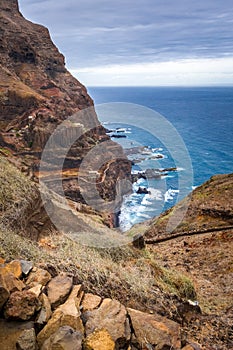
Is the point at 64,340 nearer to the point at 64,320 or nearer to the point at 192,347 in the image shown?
the point at 64,320

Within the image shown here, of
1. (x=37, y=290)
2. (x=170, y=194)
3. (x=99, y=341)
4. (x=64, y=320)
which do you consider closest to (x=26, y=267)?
(x=37, y=290)

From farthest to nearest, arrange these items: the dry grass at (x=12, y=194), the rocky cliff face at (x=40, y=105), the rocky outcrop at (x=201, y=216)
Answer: the rocky cliff face at (x=40, y=105) → the rocky outcrop at (x=201, y=216) → the dry grass at (x=12, y=194)

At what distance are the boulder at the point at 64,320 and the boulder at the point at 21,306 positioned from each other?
29 cm

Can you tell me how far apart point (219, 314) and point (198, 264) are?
3936 mm

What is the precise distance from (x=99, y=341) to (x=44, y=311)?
2.96 feet

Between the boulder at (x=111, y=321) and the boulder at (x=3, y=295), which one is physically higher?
the boulder at (x=3, y=295)

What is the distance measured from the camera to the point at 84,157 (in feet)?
185

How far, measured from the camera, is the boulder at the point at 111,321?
16.6 feet

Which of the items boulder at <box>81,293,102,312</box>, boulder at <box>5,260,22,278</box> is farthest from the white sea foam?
boulder at <box>5,260,22,278</box>

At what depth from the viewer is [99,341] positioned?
4.66m

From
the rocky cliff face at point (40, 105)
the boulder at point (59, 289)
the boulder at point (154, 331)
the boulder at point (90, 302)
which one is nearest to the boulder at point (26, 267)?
the boulder at point (59, 289)

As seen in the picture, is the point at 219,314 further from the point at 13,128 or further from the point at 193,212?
the point at 13,128

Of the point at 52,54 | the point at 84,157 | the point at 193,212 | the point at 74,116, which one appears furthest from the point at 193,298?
the point at 52,54

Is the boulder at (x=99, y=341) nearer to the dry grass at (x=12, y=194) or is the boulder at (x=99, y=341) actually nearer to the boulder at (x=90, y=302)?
the boulder at (x=90, y=302)
